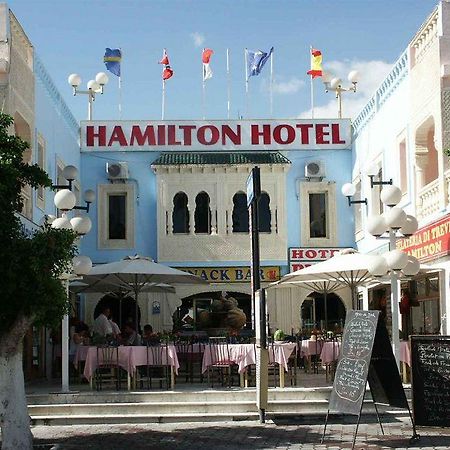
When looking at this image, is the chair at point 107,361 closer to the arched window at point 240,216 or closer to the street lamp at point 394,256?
the street lamp at point 394,256

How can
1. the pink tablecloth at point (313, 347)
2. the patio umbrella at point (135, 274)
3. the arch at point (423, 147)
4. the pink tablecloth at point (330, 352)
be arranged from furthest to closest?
the arch at point (423, 147) < the patio umbrella at point (135, 274) < the pink tablecloth at point (313, 347) < the pink tablecloth at point (330, 352)

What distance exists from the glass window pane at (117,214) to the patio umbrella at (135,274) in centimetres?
692

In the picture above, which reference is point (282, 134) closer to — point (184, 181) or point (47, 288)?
point (184, 181)

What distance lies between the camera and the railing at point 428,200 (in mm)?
16516

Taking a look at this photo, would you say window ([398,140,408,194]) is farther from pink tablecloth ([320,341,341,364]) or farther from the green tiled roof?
the green tiled roof

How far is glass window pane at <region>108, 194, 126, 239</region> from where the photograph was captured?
25.2 meters

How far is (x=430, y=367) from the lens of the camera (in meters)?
10.4

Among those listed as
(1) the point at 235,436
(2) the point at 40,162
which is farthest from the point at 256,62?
(1) the point at 235,436

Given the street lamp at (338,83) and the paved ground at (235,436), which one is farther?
the street lamp at (338,83)

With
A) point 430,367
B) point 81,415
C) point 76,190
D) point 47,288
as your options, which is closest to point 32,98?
point 76,190

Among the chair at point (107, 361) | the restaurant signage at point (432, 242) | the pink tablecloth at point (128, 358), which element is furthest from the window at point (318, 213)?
the chair at point (107, 361)

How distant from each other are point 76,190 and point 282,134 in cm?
636

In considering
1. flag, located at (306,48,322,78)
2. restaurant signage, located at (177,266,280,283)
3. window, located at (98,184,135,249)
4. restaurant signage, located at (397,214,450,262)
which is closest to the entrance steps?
restaurant signage, located at (397,214,450,262)

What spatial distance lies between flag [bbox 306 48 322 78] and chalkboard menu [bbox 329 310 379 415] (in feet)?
54.8
